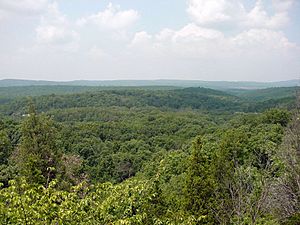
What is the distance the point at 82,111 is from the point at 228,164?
9121cm

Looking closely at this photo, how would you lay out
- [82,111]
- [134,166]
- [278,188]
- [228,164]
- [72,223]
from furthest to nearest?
[82,111]
[134,166]
[228,164]
[278,188]
[72,223]

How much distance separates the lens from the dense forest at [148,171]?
29.8 feet

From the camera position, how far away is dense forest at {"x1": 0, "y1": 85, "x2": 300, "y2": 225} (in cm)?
908

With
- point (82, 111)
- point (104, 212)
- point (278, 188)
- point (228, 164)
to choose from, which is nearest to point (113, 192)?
point (104, 212)


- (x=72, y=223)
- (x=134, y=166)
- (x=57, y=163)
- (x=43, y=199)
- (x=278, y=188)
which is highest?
(x=43, y=199)

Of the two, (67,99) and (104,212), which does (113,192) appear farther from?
(67,99)

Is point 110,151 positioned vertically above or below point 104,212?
below

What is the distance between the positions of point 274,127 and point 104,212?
41226 millimetres

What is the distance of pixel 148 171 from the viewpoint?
4462 cm

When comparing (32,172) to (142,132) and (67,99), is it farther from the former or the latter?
(67,99)

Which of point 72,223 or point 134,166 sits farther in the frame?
point 134,166

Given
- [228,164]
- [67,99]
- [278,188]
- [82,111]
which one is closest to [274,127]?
[228,164]

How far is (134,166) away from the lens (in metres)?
61.4

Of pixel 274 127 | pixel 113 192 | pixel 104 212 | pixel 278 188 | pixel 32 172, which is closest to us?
pixel 104 212
